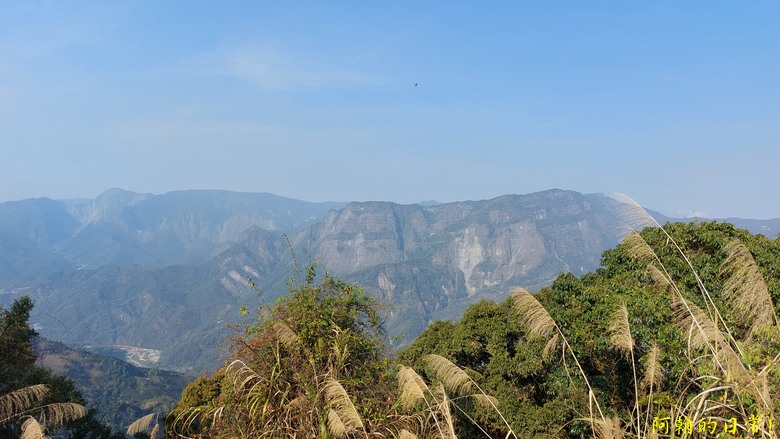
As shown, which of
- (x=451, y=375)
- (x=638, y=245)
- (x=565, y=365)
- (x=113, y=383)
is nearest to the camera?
(x=565, y=365)

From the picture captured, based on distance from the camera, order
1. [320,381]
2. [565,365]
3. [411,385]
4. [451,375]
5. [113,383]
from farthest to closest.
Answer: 1. [113,383]
2. [320,381]
3. [451,375]
4. [411,385]
5. [565,365]

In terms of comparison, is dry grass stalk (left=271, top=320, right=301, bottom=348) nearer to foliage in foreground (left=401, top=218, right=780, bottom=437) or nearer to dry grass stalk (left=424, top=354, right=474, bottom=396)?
dry grass stalk (left=424, top=354, right=474, bottom=396)

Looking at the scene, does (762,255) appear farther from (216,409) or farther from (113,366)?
(113,366)

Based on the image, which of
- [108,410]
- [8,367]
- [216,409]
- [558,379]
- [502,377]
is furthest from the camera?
[108,410]

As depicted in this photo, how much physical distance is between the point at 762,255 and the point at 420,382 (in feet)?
51.6

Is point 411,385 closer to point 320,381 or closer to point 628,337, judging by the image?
point 320,381

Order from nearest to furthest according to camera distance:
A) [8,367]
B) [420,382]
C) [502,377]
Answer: [420,382] < [502,377] < [8,367]

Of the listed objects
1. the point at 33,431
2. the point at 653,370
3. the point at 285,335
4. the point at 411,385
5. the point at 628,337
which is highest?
the point at 628,337

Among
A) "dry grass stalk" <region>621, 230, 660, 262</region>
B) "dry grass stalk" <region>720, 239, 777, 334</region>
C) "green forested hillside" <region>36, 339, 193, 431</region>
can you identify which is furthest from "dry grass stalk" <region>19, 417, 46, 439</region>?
"green forested hillside" <region>36, 339, 193, 431</region>

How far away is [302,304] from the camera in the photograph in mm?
10242

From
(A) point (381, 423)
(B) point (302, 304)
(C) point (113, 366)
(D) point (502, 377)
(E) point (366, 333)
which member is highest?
(B) point (302, 304)

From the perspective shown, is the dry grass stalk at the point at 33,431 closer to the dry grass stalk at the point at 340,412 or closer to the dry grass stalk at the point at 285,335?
the dry grass stalk at the point at 285,335

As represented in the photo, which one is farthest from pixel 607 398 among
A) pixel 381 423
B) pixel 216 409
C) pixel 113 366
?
pixel 113 366

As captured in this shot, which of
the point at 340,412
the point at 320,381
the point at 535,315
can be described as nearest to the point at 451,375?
the point at 535,315
